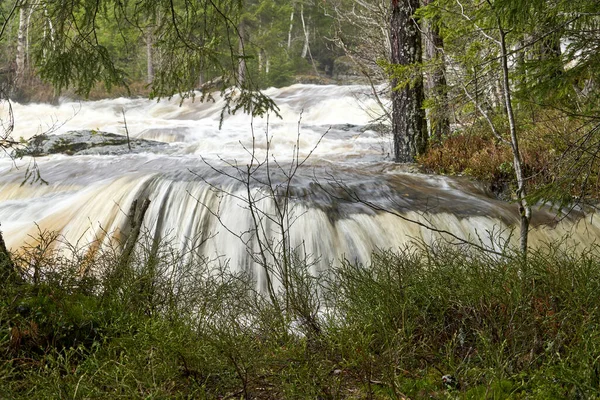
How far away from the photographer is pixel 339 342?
9.73 feet

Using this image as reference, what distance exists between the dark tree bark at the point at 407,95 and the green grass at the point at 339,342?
263 inches

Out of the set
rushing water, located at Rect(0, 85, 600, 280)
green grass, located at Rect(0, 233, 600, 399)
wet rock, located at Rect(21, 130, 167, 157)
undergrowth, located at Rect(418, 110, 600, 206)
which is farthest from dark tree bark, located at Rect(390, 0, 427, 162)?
wet rock, located at Rect(21, 130, 167, 157)

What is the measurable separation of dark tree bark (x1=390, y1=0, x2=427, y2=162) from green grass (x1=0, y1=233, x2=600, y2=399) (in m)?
6.68

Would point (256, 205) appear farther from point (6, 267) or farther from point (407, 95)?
point (407, 95)

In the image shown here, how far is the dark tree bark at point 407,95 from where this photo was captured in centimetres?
991

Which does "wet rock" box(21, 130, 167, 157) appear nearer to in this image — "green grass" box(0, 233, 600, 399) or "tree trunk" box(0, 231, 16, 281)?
"tree trunk" box(0, 231, 16, 281)

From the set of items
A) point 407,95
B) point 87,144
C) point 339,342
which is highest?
point 407,95

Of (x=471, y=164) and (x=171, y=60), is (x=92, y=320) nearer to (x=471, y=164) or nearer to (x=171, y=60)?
(x=171, y=60)

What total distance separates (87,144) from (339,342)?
13276 millimetres

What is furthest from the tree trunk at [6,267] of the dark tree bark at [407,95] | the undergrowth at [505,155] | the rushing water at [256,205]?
the dark tree bark at [407,95]

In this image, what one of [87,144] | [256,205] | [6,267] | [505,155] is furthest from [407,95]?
[87,144]

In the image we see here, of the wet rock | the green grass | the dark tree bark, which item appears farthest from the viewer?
the wet rock

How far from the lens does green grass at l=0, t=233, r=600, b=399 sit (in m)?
2.52

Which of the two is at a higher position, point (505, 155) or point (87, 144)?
point (87, 144)
